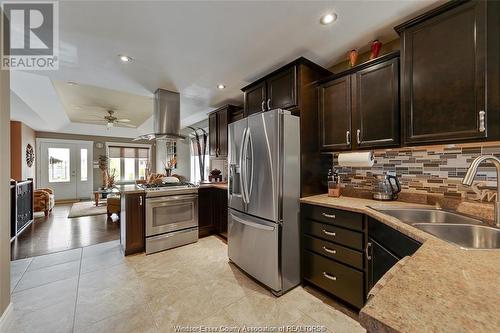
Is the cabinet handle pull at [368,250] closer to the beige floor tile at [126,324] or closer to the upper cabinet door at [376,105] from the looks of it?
the upper cabinet door at [376,105]

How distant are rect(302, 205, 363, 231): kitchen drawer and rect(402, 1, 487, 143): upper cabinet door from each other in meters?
0.77

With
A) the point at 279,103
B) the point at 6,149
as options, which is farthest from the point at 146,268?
the point at 279,103

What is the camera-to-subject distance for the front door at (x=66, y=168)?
6676 millimetres

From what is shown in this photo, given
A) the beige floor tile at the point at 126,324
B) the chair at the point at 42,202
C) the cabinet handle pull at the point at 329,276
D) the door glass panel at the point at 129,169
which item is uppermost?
the door glass panel at the point at 129,169

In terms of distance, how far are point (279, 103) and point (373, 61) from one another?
Result: 0.97 m

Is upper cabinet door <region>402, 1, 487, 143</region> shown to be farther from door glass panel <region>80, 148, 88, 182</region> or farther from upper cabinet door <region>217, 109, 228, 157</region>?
door glass panel <region>80, 148, 88, 182</region>

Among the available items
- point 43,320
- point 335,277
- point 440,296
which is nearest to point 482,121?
point 440,296

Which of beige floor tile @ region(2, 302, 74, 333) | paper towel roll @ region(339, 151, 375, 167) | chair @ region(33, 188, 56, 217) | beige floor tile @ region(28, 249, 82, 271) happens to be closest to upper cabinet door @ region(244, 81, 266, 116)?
paper towel roll @ region(339, 151, 375, 167)

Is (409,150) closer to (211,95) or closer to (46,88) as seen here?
(211,95)

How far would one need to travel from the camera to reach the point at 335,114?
2.15 metres

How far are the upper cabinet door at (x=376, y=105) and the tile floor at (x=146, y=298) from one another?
156 cm

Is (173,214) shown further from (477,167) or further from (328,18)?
(477,167)

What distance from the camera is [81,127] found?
6848 mm

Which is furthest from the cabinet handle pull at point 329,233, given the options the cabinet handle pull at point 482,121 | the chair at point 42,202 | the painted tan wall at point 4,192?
the chair at point 42,202
